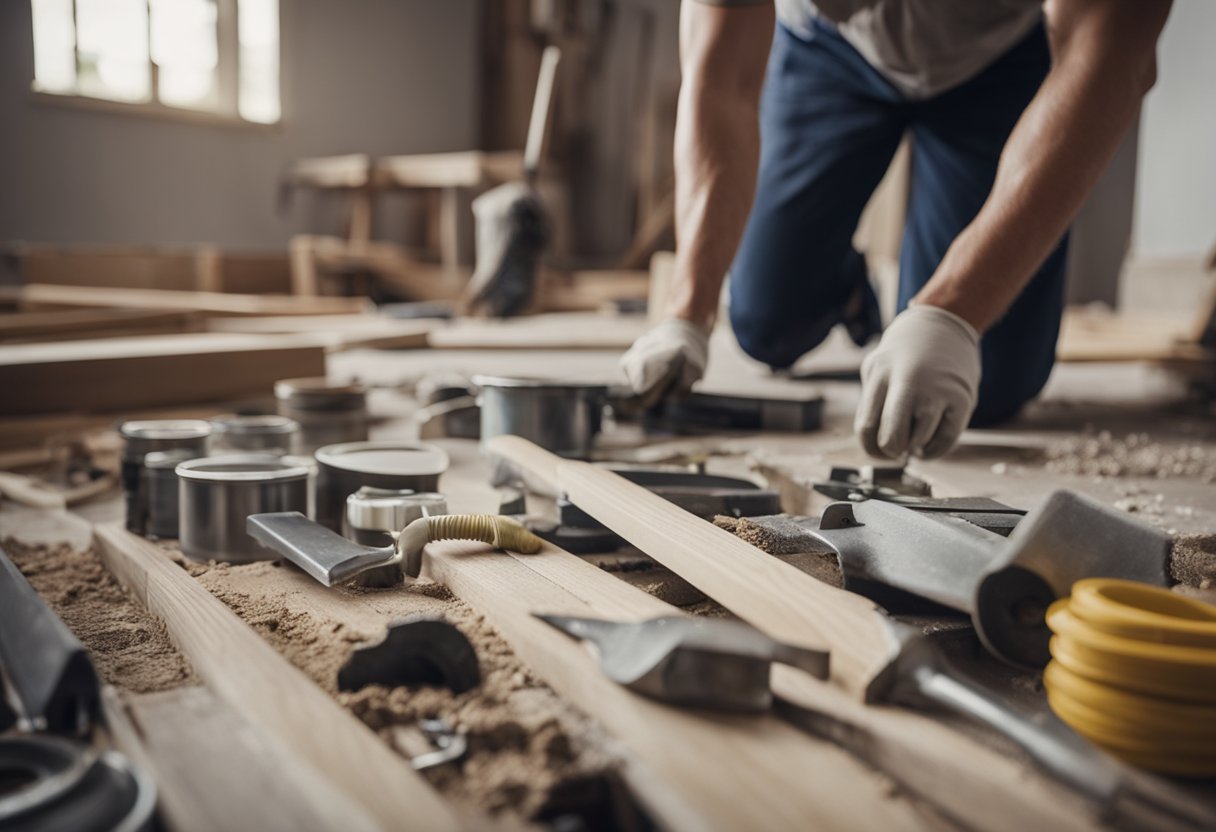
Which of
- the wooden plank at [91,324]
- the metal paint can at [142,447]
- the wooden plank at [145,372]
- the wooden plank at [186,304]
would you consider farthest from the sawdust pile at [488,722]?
the wooden plank at [186,304]

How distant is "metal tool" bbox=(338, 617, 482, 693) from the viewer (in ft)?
2.67

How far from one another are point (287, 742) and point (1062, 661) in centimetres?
57

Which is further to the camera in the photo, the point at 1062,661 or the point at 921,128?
the point at 921,128

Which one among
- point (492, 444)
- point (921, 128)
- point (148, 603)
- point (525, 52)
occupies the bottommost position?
point (148, 603)

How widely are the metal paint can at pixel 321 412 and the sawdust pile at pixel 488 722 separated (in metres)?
0.99

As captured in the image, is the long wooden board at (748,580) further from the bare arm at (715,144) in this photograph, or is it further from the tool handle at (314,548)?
the bare arm at (715,144)

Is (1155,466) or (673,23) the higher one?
(673,23)

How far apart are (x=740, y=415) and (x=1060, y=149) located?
964 mm

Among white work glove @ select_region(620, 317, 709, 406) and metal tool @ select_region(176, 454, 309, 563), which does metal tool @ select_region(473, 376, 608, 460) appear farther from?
metal tool @ select_region(176, 454, 309, 563)

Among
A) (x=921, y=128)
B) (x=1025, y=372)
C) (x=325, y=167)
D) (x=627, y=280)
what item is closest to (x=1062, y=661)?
(x=1025, y=372)

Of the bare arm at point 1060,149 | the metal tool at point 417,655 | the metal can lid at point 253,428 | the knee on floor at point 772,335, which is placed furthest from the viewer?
the knee on floor at point 772,335

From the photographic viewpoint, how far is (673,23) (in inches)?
390

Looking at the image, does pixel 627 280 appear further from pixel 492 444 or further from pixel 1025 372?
pixel 492 444

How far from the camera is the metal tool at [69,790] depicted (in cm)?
57
